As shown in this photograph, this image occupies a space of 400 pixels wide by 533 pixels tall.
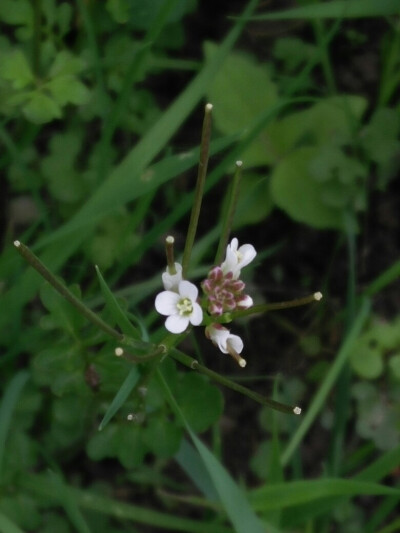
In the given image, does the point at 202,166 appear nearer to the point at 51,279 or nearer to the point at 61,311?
the point at 51,279

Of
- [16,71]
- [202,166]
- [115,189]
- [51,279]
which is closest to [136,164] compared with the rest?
[115,189]

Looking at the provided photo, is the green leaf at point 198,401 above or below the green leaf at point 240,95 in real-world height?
below

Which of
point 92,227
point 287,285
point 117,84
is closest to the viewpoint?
point 92,227

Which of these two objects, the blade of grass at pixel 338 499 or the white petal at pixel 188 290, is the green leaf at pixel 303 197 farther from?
the white petal at pixel 188 290

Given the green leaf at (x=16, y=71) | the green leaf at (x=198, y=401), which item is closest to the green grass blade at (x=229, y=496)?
the green leaf at (x=198, y=401)

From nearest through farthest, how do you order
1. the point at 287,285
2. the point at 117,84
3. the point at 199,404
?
1. the point at 199,404
2. the point at 117,84
3. the point at 287,285

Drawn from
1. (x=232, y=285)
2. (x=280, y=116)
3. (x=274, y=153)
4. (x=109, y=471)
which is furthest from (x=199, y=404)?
(x=280, y=116)

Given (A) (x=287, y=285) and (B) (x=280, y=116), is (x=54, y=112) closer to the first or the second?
(B) (x=280, y=116)
